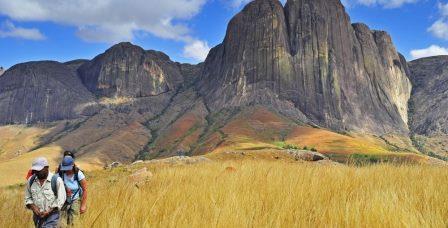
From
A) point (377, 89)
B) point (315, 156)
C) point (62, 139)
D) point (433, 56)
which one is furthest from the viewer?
point (433, 56)

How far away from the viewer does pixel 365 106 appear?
133m

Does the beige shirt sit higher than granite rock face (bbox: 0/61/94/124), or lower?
lower

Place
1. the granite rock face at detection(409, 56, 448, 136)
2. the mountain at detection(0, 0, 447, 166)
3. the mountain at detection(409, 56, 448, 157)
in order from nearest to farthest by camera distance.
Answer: the mountain at detection(0, 0, 447, 166), the mountain at detection(409, 56, 448, 157), the granite rock face at detection(409, 56, 448, 136)

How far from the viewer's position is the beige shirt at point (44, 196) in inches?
232

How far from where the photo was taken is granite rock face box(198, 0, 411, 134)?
5054 inches

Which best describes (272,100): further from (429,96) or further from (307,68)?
(429,96)

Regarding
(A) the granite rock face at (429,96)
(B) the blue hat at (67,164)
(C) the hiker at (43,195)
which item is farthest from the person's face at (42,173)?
(A) the granite rock face at (429,96)

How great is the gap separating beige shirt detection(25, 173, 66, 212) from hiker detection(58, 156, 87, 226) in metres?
0.71

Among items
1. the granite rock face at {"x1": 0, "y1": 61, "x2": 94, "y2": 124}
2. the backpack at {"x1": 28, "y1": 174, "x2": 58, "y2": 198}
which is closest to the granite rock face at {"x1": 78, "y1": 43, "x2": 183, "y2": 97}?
the granite rock face at {"x1": 0, "y1": 61, "x2": 94, "y2": 124}

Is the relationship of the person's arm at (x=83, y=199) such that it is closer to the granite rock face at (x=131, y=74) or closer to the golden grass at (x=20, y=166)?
the golden grass at (x=20, y=166)

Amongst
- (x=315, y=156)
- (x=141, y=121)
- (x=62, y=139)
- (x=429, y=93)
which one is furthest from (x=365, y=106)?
(x=315, y=156)

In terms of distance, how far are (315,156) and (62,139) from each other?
10626 cm

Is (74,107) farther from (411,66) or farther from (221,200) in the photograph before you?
(221,200)

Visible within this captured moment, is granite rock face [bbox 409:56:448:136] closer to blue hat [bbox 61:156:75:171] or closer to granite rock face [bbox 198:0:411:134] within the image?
granite rock face [bbox 198:0:411:134]
